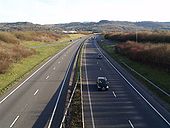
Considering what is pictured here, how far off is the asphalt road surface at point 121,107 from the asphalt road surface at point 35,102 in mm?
2522

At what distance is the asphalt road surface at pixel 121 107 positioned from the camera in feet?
86.5

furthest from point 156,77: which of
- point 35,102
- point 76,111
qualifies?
point 76,111

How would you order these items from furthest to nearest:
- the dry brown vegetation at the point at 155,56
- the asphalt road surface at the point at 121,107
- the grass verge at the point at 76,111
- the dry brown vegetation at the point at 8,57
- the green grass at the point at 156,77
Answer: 1. the dry brown vegetation at the point at 155,56
2. the dry brown vegetation at the point at 8,57
3. the green grass at the point at 156,77
4. the asphalt road surface at the point at 121,107
5. the grass verge at the point at 76,111

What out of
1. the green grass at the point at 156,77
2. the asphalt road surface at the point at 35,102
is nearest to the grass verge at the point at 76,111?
the asphalt road surface at the point at 35,102

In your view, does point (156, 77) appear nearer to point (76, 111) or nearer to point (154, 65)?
point (154, 65)

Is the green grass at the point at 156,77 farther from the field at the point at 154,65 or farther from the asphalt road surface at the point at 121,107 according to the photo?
the asphalt road surface at the point at 121,107

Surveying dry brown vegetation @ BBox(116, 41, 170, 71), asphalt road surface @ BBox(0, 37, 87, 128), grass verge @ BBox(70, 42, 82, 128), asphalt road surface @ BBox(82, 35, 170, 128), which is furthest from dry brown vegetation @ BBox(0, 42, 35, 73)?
dry brown vegetation @ BBox(116, 41, 170, 71)

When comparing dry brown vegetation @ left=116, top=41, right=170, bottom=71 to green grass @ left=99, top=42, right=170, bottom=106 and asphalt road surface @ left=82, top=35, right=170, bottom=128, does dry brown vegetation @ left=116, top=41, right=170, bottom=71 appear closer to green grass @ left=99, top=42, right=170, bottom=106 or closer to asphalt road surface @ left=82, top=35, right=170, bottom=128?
green grass @ left=99, top=42, right=170, bottom=106

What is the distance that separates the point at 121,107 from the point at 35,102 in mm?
8249

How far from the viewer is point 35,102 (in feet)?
110

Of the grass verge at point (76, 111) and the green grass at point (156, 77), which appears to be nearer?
the grass verge at point (76, 111)

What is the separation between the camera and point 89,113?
29312 mm

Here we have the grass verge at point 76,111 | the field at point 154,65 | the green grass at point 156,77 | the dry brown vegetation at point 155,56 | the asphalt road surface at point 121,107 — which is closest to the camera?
the grass verge at point 76,111

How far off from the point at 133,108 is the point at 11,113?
10.7m
